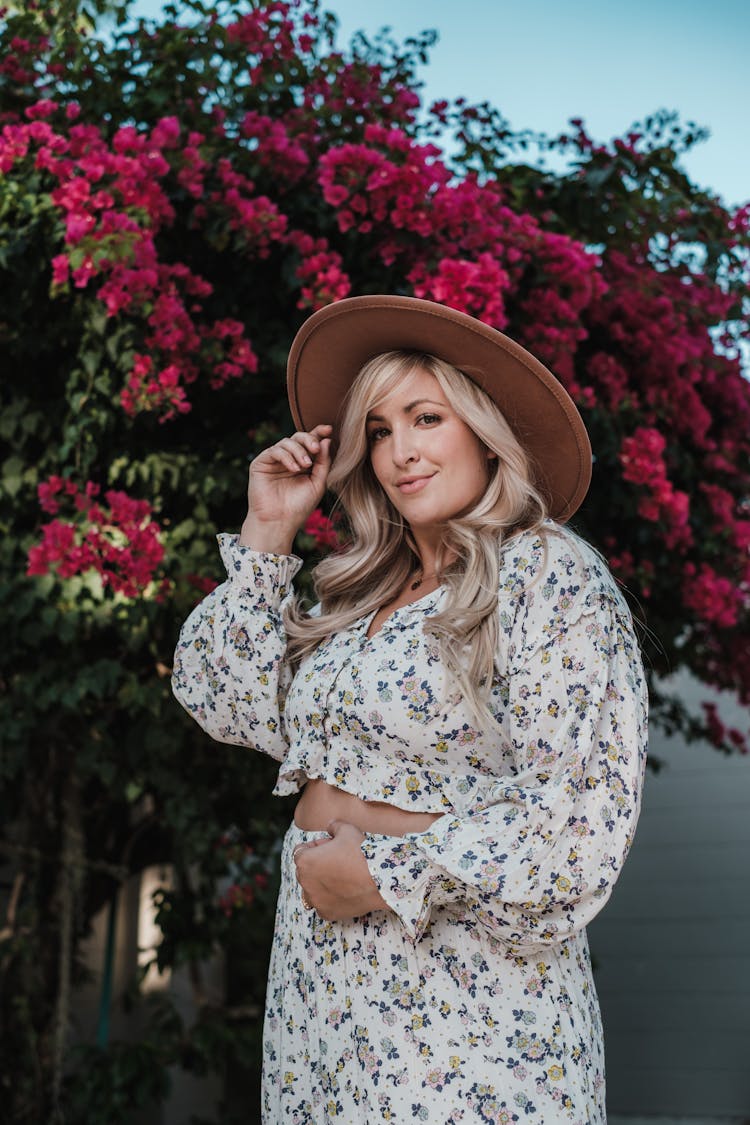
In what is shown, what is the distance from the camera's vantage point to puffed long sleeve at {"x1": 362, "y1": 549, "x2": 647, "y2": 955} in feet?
5.22

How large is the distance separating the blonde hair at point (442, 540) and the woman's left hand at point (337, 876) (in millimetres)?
269

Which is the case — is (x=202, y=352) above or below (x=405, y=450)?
above

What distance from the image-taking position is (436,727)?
1.80 meters

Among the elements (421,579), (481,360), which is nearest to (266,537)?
(421,579)

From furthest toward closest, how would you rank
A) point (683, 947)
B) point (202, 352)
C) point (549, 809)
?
point (683, 947)
point (202, 352)
point (549, 809)

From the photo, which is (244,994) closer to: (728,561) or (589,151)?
(728,561)

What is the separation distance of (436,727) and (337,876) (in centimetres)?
26

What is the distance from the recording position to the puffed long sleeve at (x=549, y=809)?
159 centimetres

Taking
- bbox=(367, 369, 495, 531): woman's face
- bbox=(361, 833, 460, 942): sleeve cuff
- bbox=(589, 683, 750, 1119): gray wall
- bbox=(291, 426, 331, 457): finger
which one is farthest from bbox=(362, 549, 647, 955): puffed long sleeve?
bbox=(589, 683, 750, 1119): gray wall

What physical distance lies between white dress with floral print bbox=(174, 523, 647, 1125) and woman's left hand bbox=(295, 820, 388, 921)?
24 millimetres

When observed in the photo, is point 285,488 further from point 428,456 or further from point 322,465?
point 428,456

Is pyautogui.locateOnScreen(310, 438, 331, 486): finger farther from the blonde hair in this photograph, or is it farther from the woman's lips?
the woman's lips

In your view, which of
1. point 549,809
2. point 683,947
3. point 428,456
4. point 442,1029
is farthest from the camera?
point 683,947

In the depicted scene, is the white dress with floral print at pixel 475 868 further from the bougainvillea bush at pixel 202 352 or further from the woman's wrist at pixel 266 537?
the bougainvillea bush at pixel 202 352
